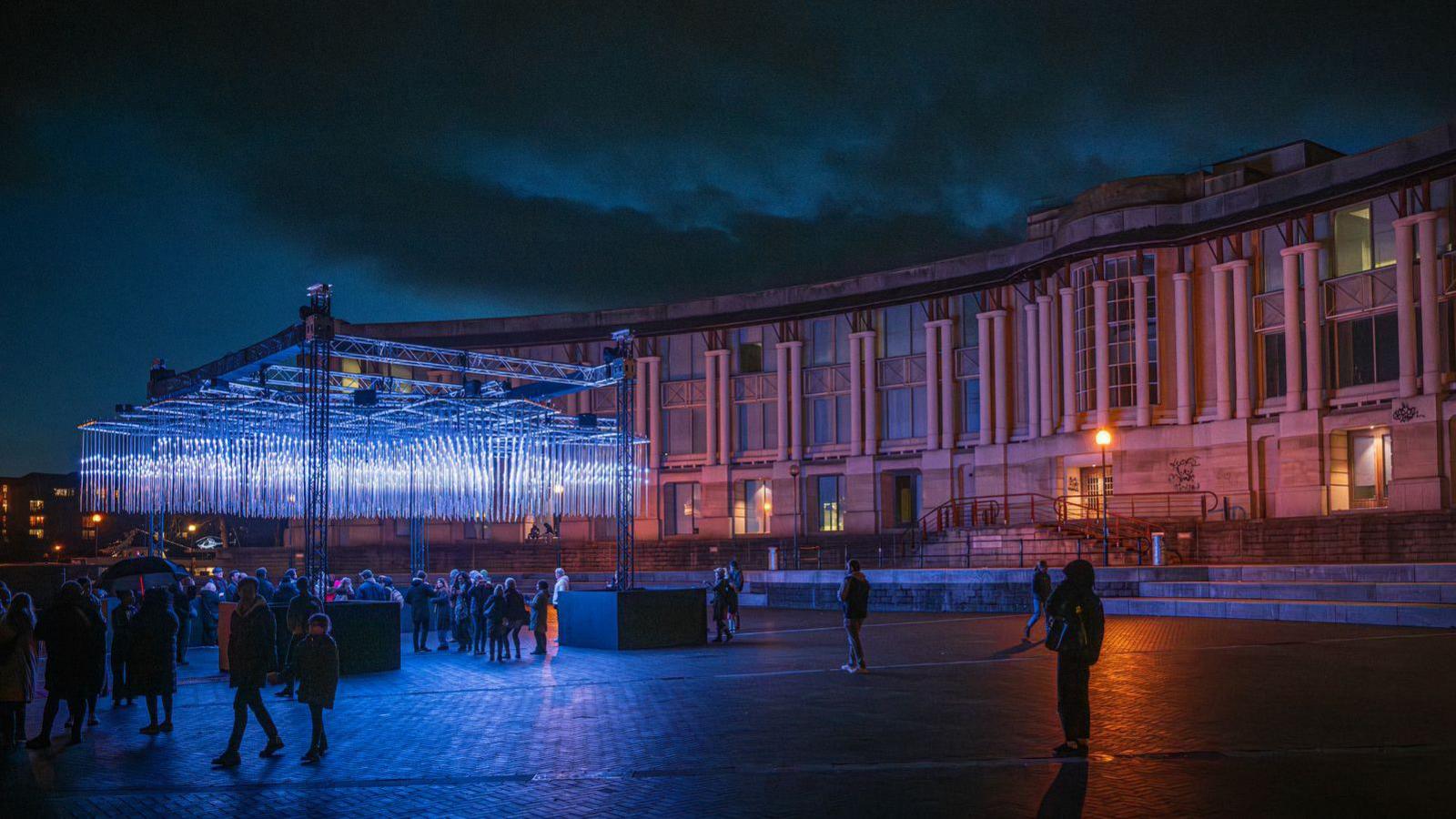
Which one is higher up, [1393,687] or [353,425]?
[353,425]

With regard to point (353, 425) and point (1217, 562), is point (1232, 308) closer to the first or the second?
point (1217, 562)

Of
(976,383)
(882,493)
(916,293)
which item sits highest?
(916,293)

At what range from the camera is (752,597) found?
3766cm

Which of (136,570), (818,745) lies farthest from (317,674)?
(136,570)

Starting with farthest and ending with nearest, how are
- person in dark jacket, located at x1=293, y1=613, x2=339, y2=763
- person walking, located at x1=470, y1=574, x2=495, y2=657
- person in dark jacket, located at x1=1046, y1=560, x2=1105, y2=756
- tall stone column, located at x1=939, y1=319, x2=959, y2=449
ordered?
tall stone column, located at x1=939, y1=319, x2=959, y2=449 → person walking, located at x1=470, y1=574, x2=495, y2=657 → person in dark jacket, located at x1=293, y1=613, x2=339, y2=763 → person in dark jacket, located at x1=1046, y1=560, x2=1105, y2=756

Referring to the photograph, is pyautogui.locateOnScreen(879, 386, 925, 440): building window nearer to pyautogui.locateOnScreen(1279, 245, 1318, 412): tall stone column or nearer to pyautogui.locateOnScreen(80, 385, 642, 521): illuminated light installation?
pyautogui.locateOnScreen(1279, 245, 1318, 412): tall stone column

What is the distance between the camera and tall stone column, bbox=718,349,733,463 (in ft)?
167

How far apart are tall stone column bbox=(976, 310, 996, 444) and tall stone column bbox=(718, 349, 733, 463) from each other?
37.2 feet

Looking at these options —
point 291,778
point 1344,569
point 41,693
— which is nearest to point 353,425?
point 41,693

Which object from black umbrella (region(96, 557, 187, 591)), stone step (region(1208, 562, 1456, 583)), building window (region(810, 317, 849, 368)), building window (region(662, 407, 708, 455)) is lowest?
stone step (region(1208, 562, 1456, 583))

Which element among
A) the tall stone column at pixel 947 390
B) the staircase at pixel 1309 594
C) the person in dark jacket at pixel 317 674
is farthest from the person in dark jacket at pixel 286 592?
the tall stone column at pixel 947 390

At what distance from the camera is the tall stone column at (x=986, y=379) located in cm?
4378

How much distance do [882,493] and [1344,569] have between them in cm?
2211

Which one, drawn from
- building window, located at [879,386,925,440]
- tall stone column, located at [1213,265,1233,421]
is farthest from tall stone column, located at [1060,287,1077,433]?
building window, located at [879,386,925,440]
